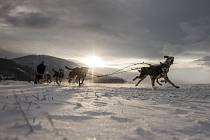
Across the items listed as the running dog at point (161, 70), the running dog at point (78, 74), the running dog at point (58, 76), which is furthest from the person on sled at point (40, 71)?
the running dog at point (161, 70)

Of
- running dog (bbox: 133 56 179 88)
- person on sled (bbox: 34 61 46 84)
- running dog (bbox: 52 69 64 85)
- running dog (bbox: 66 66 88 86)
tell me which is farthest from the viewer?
running dog (bbox: 52 69 64 85)

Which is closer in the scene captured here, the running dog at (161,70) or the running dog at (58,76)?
the running dog at (161,70)

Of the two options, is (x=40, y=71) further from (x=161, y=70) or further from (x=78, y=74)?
(x=161, y=70)

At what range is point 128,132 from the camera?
387 centimetres

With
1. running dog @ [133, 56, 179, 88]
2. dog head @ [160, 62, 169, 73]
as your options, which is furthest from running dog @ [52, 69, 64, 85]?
dog head @ [160, 62, 169, 73]

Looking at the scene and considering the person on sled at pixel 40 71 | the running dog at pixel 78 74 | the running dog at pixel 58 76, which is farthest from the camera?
the running dog at pixel 58 76

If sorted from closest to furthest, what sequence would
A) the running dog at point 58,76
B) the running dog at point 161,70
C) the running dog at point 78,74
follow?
the running dog at point 161,70
the running dog at point 78,74
the running dog at point 58,76

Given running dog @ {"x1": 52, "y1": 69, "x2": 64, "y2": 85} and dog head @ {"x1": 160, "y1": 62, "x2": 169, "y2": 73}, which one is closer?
dog head @ {"x1": 160, "y1": 62, "x2": 169, "y2": 73}

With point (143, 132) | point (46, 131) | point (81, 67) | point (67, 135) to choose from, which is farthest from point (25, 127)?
point (81, 67)

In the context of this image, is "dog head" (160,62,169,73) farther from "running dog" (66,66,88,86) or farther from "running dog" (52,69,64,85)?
"running dog" (52,69,64,85)

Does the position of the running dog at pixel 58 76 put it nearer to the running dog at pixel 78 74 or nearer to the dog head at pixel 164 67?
the running dog at pixel 78 74

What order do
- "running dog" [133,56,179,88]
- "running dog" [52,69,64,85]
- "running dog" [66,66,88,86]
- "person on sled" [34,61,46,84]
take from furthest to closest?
"running dog" [52,69,64,85], "person on sled" [34,61,46,84], "running dog" [66,66,88,86], "running dog" [133,56,179,88]

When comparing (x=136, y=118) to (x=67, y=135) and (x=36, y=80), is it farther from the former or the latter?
(x=36, y=80)

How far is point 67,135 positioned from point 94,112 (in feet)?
5.87
